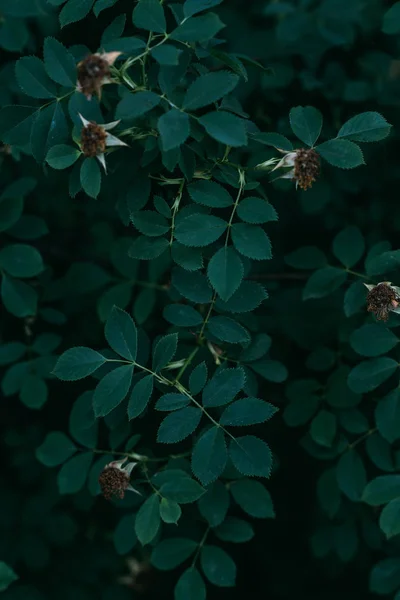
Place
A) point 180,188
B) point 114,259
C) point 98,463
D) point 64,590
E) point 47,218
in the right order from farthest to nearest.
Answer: point 47,218 < point 64,590 < point 114,259 < point 98,463 < point 180,188

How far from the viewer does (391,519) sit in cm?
144

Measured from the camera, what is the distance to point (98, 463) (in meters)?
1.68

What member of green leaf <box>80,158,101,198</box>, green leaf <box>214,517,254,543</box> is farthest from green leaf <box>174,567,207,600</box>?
green leaf <box>80,158,101,198</box>

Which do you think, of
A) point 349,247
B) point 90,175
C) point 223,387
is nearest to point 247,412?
point 223,387

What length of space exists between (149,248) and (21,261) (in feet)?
1.55

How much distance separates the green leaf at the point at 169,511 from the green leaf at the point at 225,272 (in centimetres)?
40

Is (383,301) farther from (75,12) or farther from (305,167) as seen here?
(75,12)

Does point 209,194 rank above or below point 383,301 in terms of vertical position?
above

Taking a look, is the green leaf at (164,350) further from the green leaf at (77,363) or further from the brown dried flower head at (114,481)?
the brown dried flower head at (114,481)

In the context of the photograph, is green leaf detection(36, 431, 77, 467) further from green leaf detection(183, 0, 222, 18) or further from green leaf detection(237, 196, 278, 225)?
green leaf detection(183, 0, 222, 18)

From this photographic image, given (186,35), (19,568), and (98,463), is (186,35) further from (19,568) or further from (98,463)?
(19,568)

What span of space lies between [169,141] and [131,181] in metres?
0.33

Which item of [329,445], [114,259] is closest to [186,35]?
[114,259]

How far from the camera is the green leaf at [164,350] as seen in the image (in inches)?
55.4
